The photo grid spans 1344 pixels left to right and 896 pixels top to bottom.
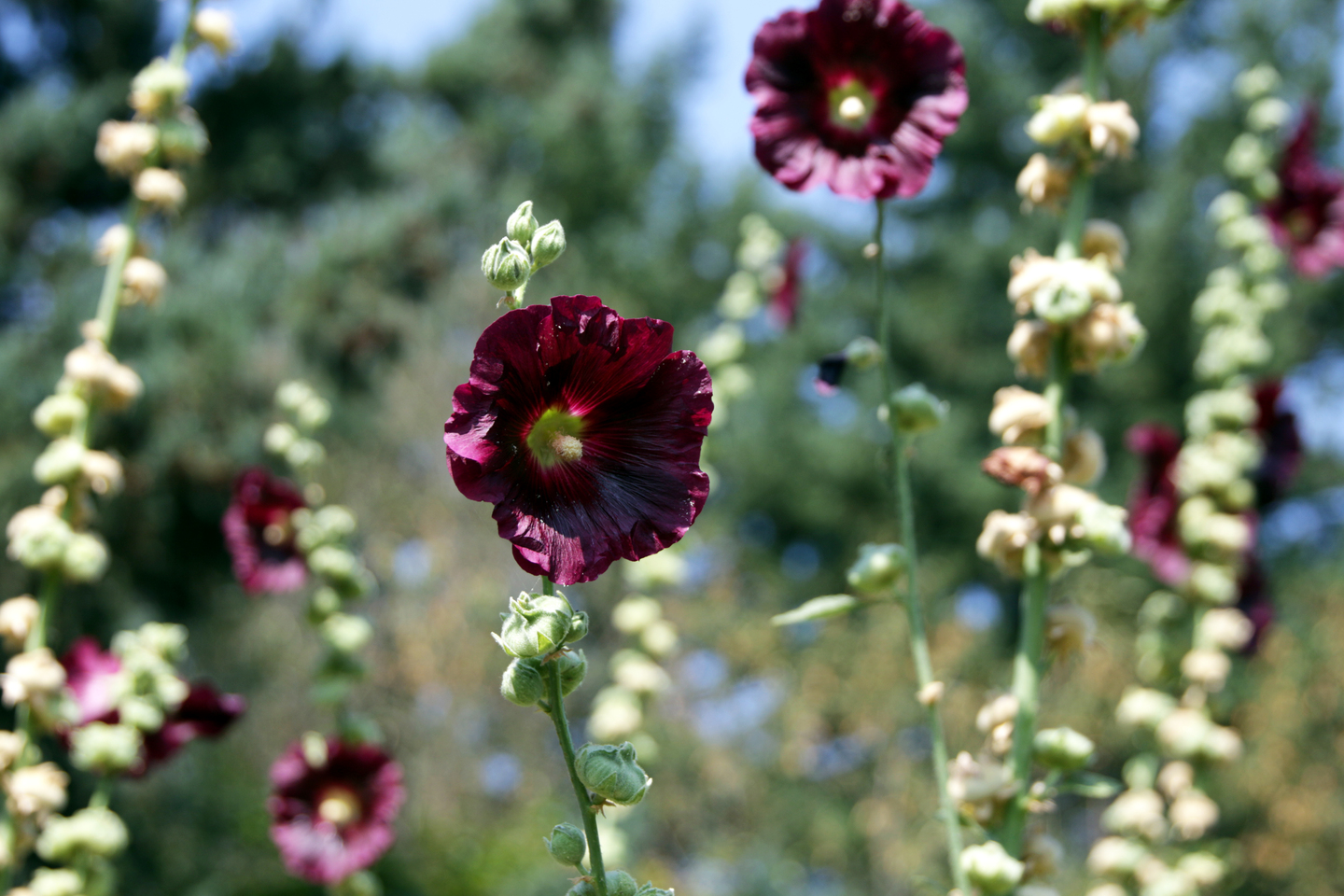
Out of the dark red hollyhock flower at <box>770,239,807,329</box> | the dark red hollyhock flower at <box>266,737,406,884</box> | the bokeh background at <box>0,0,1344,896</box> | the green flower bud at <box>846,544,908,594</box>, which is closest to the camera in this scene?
the green flower bud at <box>846,544,908,594</box>

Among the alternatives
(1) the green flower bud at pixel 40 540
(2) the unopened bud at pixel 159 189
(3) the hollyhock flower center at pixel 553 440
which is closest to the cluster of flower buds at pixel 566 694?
(3) the hollyhock flower center at pixel 553 440

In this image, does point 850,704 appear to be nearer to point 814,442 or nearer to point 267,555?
point 814,442

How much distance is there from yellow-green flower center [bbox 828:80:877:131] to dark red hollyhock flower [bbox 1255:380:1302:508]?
1.39 m

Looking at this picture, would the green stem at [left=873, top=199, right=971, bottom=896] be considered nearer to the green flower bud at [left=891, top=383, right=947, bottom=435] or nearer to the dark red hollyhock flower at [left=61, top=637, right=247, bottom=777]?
the green flower bud at [left=891, top=383, right=947, bottom=435]

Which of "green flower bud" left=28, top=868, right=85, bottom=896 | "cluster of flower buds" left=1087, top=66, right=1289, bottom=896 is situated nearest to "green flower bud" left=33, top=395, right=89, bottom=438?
"green flower bud" left=28, top=868, right=85, bottom=896

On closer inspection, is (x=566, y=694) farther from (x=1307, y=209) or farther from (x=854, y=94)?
(x=1307, y=209)

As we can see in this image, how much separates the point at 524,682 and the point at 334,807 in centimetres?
131

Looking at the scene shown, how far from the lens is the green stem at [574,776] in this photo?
25.0 inches

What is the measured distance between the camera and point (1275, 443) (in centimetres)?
224

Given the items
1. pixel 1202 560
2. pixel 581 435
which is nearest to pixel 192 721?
pixel 581 435

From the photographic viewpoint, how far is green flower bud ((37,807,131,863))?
4.17ft

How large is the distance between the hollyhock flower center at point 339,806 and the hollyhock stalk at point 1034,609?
115 cm

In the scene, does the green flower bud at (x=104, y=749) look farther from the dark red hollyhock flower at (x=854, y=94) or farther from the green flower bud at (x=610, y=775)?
the dark red hollyhock flower at (x=854, y=94)

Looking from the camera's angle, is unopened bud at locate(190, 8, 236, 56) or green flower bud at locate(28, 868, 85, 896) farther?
unopened bud at locate(190, 8, 236, 56)
